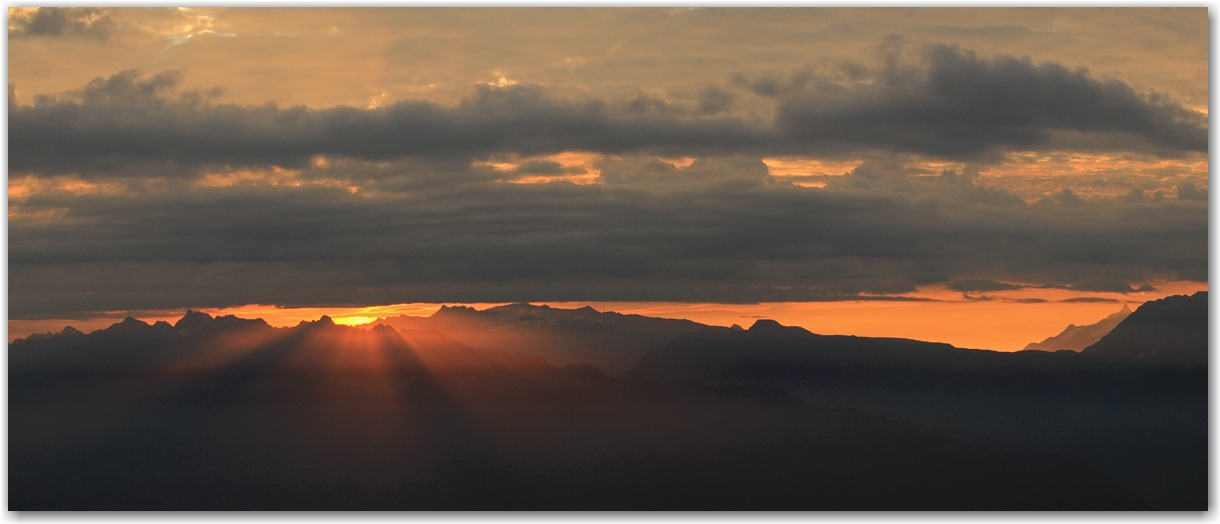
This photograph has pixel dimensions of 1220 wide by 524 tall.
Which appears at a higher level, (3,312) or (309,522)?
(3,312)

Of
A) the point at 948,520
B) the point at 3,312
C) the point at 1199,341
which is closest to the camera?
the point at 3,312

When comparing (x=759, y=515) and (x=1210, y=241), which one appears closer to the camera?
(x=1210, y=241)

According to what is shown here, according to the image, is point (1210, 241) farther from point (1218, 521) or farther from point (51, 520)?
point (51, 520)

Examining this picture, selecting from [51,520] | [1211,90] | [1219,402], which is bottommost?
[51,520]

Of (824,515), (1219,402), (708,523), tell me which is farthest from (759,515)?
(1219,402)

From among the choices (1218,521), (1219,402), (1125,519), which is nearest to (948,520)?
(1125,519)

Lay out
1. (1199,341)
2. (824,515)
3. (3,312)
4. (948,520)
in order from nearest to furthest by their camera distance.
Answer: (3,312) → (948,520) → (824,515) → (1199,341)

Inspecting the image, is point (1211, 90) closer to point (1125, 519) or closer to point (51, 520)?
point (1125, 519)

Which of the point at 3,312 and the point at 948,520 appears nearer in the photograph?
the point at 3,312

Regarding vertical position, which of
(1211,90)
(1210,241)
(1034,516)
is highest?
(1211,90)
